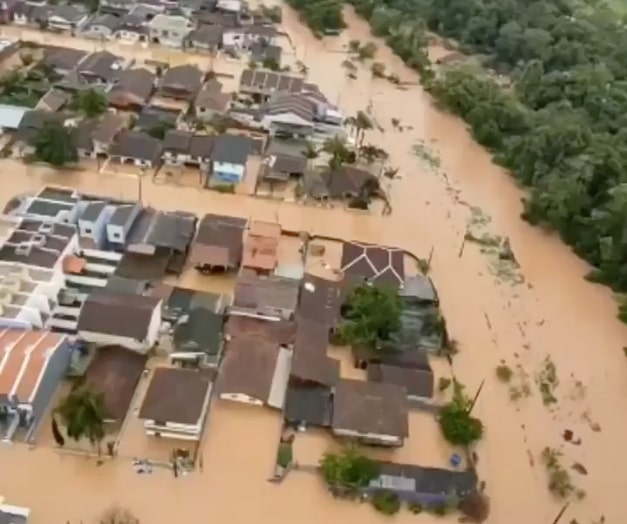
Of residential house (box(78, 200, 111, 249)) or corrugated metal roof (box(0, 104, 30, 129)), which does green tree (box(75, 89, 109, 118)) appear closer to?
corrugated metal roof (box(0, 104, 30, 129))

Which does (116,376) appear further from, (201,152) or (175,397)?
(201,152)

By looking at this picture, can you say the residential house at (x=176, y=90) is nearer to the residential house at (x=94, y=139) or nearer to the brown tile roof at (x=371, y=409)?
the residential house at (x=94, y=139)

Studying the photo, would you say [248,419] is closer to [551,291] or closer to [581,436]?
[581,436]

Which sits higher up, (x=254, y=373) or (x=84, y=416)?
(x=84, y=416)

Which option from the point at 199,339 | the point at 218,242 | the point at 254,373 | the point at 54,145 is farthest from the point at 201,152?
the point at 254,373

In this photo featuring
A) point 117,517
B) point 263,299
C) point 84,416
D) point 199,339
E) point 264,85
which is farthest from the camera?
point 264,85

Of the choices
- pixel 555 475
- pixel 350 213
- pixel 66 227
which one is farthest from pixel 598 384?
pixel 66 227

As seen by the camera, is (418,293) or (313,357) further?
(418,293)
